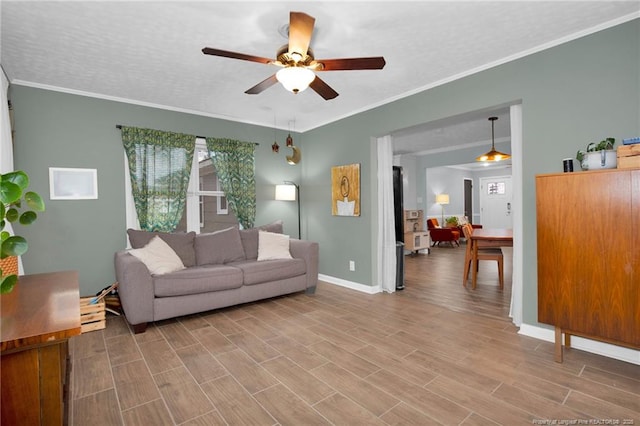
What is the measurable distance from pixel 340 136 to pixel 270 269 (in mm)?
2261

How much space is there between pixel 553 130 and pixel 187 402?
3431 millimetres

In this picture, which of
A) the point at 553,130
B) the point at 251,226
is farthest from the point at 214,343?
the point at 553,130

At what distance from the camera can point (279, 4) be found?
80.4 inches

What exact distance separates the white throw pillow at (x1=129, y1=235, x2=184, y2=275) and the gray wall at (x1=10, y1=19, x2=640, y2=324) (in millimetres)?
734

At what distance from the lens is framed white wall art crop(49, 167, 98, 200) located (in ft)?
11.1

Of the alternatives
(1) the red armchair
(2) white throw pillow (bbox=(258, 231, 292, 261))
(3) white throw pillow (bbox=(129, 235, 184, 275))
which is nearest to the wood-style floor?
(3) white throw pillow (bbox=(129, 235, 184, 275))

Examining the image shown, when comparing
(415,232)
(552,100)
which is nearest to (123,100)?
(552,100)

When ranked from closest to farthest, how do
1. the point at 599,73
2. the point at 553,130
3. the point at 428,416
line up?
1. the point at 428,416
2. the point at 599,73
3. the point at 553,130

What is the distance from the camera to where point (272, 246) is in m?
4.07

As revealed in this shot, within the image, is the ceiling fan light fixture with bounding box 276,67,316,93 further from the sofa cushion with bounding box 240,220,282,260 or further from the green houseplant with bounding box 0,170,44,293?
the sofa cushion with bounding box 240,220,282,260

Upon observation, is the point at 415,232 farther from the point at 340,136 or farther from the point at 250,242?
the point at 250,242

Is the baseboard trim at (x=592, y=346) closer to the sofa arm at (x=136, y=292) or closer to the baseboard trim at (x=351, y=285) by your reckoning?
the baseboard trim at (x=351, y=285)

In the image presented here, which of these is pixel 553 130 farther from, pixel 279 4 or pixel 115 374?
pixel 115 374

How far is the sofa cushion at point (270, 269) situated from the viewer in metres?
3.55
